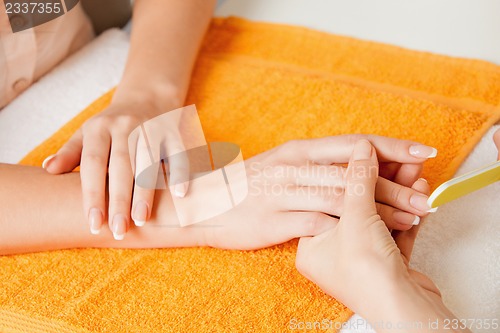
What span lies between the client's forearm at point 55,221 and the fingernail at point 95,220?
0.02 meters

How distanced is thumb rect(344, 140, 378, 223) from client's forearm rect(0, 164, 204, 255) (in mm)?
188

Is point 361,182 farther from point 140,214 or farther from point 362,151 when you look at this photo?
point 140,214

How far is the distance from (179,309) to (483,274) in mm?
339

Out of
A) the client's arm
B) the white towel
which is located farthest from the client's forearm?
the white towel

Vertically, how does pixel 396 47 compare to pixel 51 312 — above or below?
above

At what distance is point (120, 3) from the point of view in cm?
114

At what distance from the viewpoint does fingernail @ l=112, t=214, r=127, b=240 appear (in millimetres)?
684

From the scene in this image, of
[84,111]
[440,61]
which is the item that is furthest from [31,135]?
[440,61]

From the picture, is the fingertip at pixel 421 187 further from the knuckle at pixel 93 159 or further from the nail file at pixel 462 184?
the knuckle at pixel 93 159

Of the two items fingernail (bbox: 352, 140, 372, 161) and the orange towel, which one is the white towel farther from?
fingernail (bbox: 352, 140, 372, 161)

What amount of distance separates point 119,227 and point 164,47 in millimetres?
369

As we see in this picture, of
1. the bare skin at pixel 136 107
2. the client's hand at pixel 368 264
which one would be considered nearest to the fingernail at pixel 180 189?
the bare skin at pixel 136 107

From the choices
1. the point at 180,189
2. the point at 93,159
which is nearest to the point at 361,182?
the point at 180,189

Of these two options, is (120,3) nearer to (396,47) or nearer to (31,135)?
(31,135)
